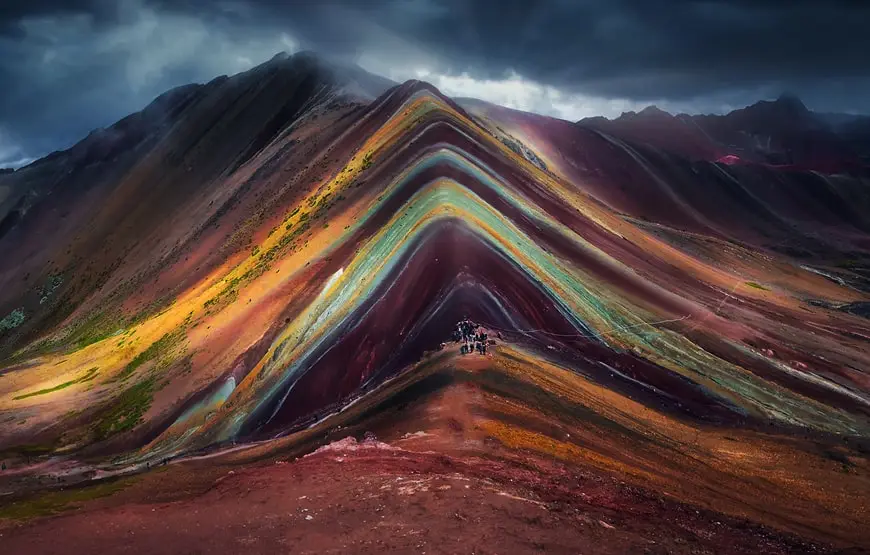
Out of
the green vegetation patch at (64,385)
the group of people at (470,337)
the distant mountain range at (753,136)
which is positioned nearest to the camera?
the group of people at (470,337)

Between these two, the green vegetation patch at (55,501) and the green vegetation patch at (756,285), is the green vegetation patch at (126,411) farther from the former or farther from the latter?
the green vegetation patch at (756,285)

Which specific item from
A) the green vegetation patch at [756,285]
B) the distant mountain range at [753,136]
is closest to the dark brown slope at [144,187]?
the green vegetation patch at [756,285]

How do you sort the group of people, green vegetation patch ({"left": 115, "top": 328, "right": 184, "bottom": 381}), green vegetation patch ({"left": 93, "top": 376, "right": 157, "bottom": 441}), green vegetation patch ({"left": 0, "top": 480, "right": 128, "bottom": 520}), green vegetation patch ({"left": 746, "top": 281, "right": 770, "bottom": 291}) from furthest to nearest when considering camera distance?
green vegetation patch ({"left": 746, "top": 281, "right": 770, "bottom": 291}), green vegetation patch ({"left": 115, "top": 328, "right": 184, "bottom": 381}), green vegetation patch ({"left": 93, "top": 376, "right": 157, "bottom": 441}), the group of people, green vegetation patch ({"left": 0, "top": 480, "right": 128, "bottom": 520})

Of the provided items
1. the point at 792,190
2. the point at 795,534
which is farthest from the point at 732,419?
the point at 792,190

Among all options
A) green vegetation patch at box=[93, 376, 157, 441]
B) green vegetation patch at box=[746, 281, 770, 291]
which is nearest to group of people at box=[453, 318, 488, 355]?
green vegetation patch at box=[93, 376, 157, 441]

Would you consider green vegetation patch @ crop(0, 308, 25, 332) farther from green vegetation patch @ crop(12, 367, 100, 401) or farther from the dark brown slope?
green vegetation patch @ crop(12, 367, 100, 401)

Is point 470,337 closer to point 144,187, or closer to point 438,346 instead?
point 438,346
